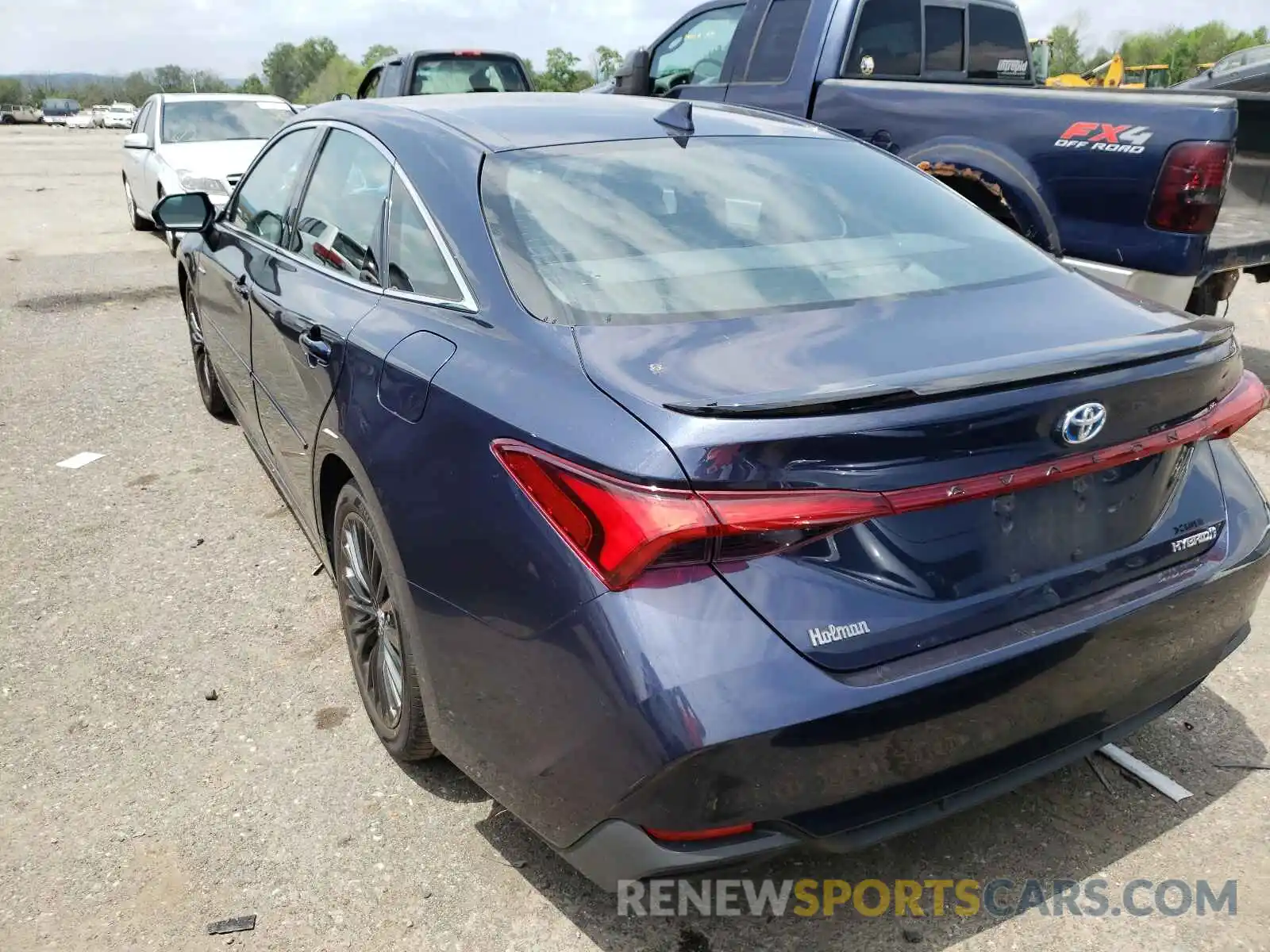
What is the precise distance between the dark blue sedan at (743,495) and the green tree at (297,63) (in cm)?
14484

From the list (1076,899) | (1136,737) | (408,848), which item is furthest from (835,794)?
(1136,737)

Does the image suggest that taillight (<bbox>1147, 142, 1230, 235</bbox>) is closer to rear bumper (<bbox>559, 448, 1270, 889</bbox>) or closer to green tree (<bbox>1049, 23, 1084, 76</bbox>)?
rear bumper (<bbox>559, 448, 1270, 889</bbox>)

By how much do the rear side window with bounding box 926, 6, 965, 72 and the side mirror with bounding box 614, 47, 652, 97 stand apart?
2.08 m

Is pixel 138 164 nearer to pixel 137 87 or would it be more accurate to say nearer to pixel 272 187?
pixel 272 187

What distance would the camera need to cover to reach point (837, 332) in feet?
7.30

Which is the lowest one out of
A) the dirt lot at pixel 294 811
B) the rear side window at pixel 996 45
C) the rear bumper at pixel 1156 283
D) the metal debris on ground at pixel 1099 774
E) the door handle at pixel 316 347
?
the dirt lot at pixel 294 811

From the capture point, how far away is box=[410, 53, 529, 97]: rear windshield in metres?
12.6

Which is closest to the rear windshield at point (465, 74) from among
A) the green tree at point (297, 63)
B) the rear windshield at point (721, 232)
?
the rear windshield at point (721, 232)

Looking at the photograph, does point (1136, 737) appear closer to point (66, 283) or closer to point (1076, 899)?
point (1076, 899)

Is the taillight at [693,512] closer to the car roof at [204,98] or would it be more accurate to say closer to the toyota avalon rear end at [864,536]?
the toyota avalon rear end at [864,536]

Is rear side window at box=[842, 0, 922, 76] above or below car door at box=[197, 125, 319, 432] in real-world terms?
above

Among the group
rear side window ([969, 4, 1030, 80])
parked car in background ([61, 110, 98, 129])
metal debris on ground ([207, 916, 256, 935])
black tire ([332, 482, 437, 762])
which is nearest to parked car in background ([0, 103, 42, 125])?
parked car in background ([61, 110, 98, 129])

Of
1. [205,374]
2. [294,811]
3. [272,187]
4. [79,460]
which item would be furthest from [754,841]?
[205,374]

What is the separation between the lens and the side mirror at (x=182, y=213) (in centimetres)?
460
